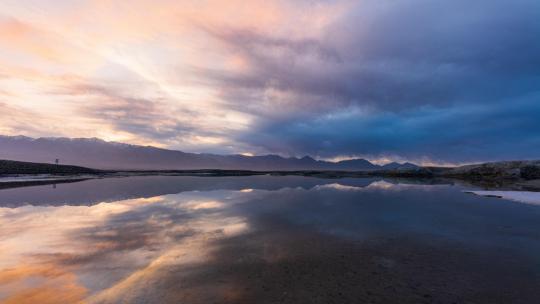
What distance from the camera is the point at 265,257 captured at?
29.1 feet

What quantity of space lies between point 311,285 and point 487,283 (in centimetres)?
470

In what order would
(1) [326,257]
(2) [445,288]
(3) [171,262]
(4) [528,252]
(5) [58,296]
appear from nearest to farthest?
(5) [58,296] → (2) [445,288] → (3) [171,262] → (1) [326,257] → (4) [528,252]

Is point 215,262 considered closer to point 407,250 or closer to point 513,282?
point 407,250

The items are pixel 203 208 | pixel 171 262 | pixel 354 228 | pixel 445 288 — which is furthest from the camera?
pixel 203 208

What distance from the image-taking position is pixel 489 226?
13.6 m

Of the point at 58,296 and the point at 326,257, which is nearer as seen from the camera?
the point at 58,296

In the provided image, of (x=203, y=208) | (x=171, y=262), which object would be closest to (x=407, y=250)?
(x=171, y=262)

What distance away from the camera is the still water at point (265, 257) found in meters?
6.43

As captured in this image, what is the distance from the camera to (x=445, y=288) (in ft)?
22.3

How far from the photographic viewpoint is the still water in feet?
21.1

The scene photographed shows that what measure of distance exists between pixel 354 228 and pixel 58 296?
1119cm

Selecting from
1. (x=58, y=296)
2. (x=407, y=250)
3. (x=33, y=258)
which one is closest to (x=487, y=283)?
(x=407, y=250)

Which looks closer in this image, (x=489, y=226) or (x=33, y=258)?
(x=33, y=258)

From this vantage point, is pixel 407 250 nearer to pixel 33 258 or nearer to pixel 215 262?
pixel 215 262
